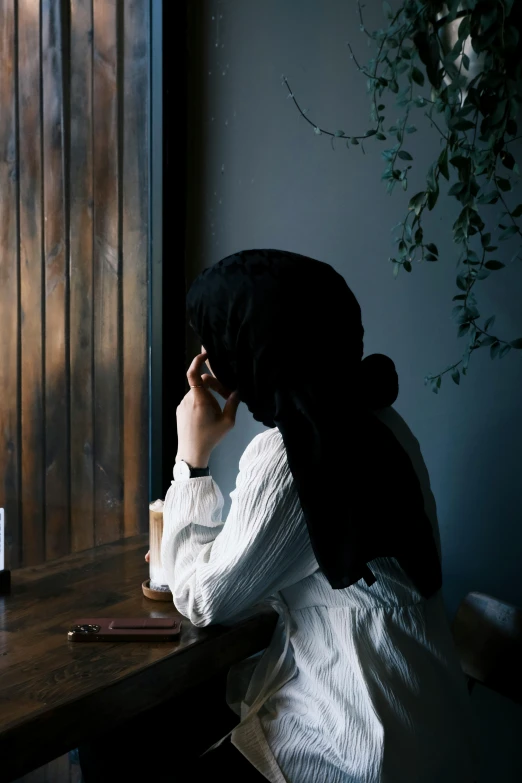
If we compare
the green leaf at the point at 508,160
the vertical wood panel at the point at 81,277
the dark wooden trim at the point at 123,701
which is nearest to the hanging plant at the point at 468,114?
the green leaf at the point at 508,160

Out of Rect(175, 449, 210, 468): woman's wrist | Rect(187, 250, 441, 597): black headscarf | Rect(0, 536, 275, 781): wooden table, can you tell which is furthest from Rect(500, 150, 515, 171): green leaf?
Rect(0, 536, 275, 781): wooden table

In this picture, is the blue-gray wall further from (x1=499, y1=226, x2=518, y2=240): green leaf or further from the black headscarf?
the black headscarf

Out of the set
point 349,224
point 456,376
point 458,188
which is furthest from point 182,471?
point 349,224

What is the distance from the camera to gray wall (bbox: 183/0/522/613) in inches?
66.3

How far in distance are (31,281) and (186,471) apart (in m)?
0.97

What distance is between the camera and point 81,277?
7.06ft

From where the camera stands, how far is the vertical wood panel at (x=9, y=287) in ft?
6.43

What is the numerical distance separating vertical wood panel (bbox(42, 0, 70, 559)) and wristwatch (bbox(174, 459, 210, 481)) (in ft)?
2.90

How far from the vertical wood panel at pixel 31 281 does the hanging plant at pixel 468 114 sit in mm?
875

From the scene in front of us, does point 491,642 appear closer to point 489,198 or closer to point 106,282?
point 489,198

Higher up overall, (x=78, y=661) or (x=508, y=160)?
(x=508, y=160)

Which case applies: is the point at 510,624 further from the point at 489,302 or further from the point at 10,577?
the point at 10,577

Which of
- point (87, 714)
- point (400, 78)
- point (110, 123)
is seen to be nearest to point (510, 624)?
point (87, 714)

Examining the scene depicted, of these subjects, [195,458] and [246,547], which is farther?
[195,458]
